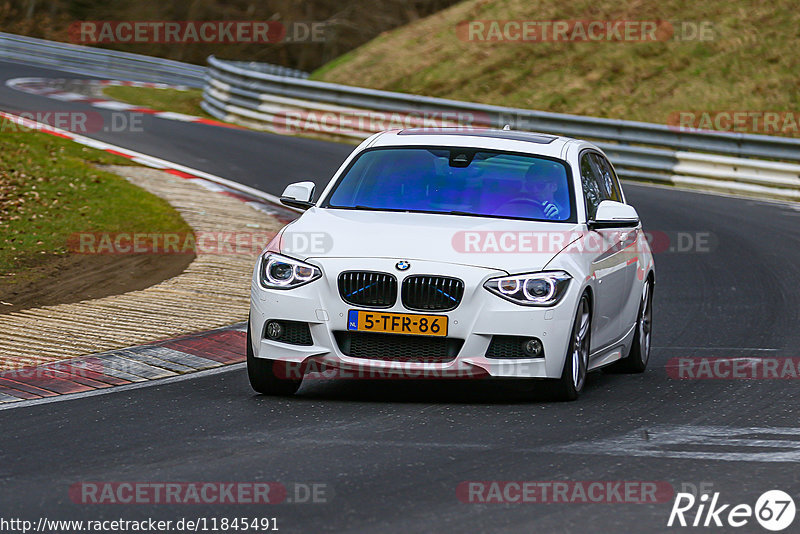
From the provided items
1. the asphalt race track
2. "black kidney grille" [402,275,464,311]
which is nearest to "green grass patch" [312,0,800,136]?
the asphalt race track

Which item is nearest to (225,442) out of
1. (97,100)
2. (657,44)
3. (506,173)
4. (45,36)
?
(506,173)

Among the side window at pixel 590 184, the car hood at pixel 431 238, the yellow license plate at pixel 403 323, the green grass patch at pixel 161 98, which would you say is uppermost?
the side window at pixel 590 184

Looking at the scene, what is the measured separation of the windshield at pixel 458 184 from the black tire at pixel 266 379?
4.22 feet

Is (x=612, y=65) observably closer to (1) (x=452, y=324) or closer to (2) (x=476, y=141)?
(2) (x=476, y=141)

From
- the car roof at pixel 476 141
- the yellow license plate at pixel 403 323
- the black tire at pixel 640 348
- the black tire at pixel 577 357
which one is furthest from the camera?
the black tire at pixel 640 348

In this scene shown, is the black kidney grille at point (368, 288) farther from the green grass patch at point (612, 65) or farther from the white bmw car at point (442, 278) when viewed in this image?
the green grass patch at point (612, 65)

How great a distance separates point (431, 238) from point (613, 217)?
1.35 metres

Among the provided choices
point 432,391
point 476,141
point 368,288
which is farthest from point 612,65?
point 368,288

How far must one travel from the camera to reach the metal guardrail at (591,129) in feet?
77.3

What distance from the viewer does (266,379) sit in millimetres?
8375

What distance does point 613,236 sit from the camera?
945 cm

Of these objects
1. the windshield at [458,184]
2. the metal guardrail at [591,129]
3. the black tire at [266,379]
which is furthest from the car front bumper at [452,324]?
the metal guardrail at [591,129]

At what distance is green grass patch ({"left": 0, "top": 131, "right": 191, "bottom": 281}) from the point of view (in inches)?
553

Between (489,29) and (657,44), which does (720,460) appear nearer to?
(657,44)
